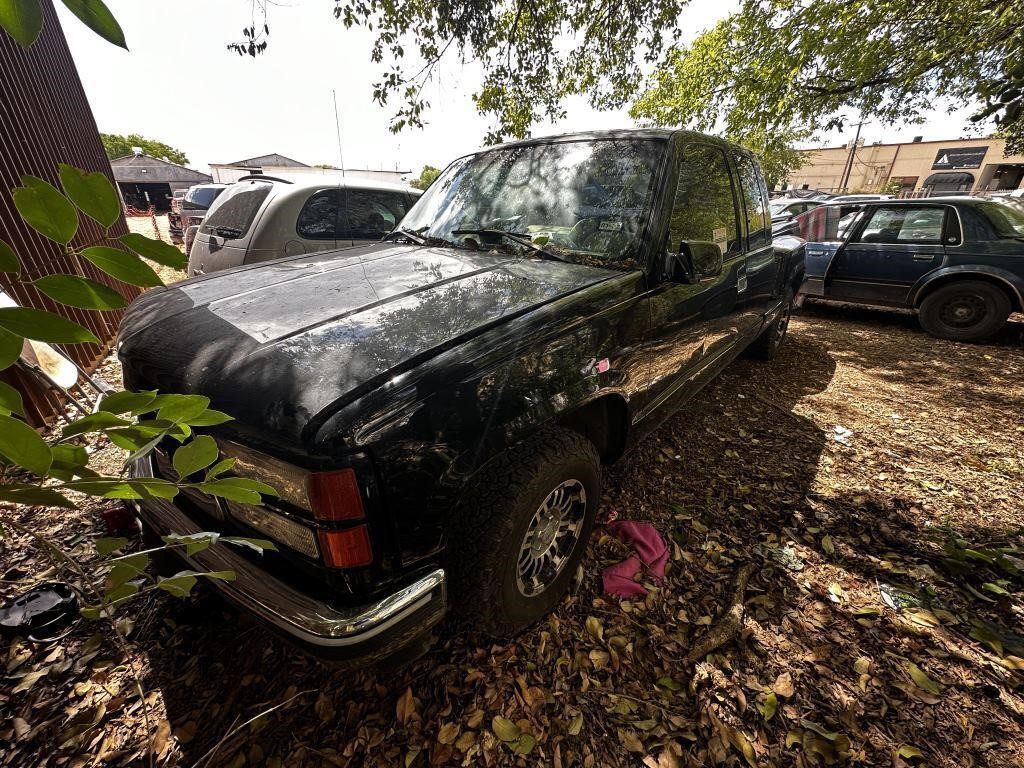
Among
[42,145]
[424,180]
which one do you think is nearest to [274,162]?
[424,180]

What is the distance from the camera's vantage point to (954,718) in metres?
1.71

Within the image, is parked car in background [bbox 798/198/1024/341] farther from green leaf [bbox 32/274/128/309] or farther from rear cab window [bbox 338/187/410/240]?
green leaf [bbox 32/274/128/309]

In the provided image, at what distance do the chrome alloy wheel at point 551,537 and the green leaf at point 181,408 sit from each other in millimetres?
1323

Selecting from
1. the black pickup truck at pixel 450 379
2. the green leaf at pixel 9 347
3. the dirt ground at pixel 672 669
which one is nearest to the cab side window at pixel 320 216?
the black pickup truck at pixel 450 379

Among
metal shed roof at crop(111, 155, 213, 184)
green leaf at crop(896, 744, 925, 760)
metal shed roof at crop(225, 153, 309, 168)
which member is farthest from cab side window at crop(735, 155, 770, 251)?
metal shed roof at crop(225, 153, 309, 168)

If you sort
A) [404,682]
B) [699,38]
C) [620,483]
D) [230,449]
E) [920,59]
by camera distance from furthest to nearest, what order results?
[699,38]
[920,59]
[620,483]
[404,682]
[230,449]

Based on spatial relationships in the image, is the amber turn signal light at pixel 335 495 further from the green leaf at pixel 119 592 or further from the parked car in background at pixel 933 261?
the parked car in background at pixel 933 261

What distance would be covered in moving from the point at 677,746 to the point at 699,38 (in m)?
11.6

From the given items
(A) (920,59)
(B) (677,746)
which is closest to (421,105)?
(B) (677,746)

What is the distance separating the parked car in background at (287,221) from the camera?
15.6 ft

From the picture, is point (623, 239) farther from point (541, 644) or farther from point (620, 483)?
point (541, 644)

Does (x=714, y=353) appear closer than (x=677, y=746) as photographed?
No

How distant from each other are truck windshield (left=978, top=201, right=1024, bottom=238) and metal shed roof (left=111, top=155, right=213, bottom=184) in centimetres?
4585

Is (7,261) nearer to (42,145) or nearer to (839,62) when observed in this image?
(42,145)
